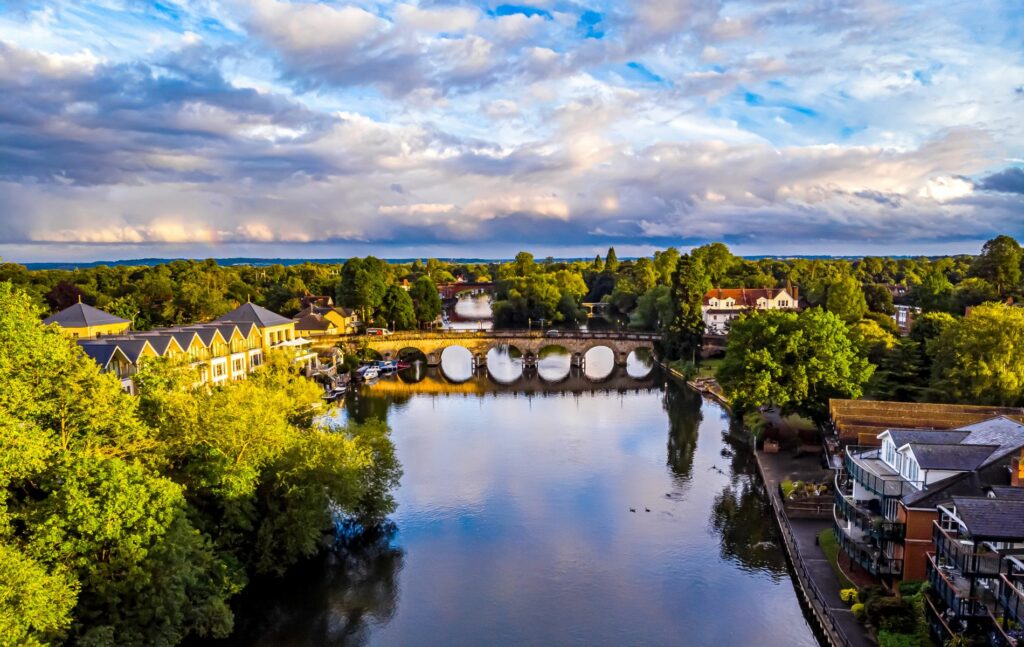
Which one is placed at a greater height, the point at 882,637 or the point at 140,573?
the point at 140,573

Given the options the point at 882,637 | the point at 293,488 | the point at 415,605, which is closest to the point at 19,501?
the point at 293,488

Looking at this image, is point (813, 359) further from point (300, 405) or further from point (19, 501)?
point (19, 501)

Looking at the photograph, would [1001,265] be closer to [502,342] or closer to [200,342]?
[502,342]

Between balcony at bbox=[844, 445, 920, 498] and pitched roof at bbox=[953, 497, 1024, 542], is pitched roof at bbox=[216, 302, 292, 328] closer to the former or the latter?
balcony at bbox=[844, 445, 920, 498]

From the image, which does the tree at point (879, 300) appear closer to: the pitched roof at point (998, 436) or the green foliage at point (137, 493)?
the pitched roof at point (998, 436)

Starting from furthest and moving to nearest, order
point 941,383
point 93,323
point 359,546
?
point 93,323, point 941,383, point 359,546

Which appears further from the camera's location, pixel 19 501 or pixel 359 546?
pixel 359 546

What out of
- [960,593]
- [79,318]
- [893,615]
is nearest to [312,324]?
[79,318]

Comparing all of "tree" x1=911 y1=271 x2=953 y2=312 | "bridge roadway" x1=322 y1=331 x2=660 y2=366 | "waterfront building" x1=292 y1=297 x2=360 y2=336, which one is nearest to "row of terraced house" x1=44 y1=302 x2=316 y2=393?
"waterfront building" x1=292 y1=297 x2=360 y2=336
